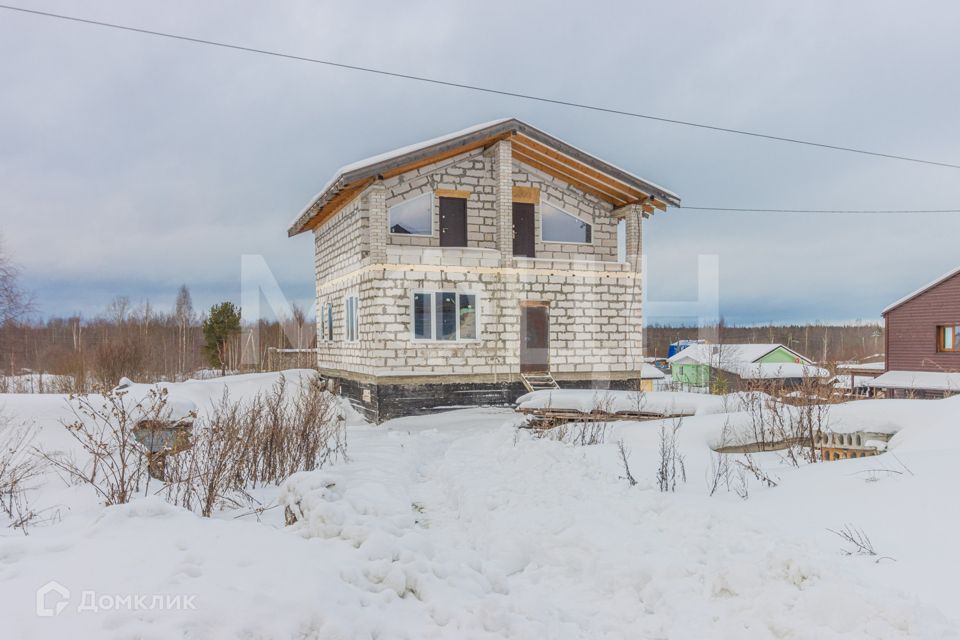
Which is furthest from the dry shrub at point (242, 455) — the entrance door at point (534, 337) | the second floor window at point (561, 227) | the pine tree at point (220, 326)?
the pine tree at point (220, 326)

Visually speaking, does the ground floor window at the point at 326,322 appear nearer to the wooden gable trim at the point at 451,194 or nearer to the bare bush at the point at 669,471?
the wooden gable trim at the point at 451,194

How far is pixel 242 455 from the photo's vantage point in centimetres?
631

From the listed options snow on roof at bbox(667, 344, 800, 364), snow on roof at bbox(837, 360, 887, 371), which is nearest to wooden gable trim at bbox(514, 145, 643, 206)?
snow on roof at bbox(837, 360, 887, 371)

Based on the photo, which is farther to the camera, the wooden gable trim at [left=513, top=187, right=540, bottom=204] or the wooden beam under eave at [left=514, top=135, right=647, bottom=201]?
the wooden gable trim at [left=513, top=187, right=540, bottom=204]

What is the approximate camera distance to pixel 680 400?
12.9 m

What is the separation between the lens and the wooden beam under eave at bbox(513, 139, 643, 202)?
15891 mm

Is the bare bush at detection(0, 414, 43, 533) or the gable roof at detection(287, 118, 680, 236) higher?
the gable roof at detection(287, 118, 680, 236)

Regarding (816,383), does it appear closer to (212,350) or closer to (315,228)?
(315,228)

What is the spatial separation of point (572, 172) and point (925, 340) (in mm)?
23086

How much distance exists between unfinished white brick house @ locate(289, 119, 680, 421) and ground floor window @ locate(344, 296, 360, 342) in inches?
3.6

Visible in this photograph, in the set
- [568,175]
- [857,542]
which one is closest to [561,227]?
[568,175]

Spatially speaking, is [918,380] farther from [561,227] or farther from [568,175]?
[568,175]

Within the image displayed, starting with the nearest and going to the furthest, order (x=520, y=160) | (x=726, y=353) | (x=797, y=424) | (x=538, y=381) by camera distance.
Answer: (x=797, y=424) < (x=538, y=381) < (x=520, y=160) < (x=726, y=353)

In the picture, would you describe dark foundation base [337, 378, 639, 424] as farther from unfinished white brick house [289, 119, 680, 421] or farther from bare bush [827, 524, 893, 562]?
bare bush [827, 524, 893, 562]
